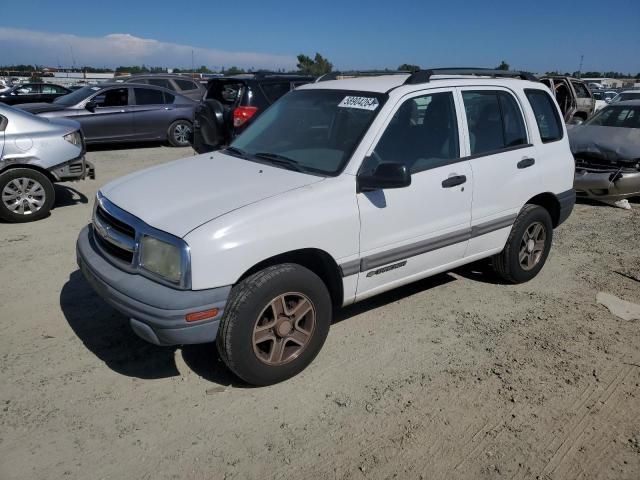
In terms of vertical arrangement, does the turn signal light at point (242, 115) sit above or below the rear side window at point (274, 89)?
below

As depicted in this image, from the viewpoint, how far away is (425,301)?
15.1 feet

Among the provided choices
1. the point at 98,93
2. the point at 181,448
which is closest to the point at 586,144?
the point at 181,448

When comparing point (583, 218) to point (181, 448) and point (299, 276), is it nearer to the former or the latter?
point (299, 276)

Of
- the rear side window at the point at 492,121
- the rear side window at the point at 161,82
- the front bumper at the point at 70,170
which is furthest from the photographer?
the rear side window at the point at 161,82

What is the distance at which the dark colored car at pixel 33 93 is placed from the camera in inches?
594

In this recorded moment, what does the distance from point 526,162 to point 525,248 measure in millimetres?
825

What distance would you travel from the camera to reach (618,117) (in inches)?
353

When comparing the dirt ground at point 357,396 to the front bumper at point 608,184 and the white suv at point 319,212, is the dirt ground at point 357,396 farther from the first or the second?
the front bumper at point 608,184

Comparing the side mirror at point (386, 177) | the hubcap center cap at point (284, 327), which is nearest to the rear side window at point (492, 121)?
the side mirror at point (386, 177)

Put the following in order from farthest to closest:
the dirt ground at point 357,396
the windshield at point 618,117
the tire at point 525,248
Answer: the windshield at point 618,117 < the tire at point 525,248 < the dirt ground at point 357,396

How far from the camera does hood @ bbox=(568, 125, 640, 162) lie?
8062 mm

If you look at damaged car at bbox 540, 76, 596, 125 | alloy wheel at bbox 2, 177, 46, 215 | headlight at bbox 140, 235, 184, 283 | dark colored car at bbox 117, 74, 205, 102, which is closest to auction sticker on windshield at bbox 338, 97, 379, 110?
headlight at bbox 140, 235, 184, 283

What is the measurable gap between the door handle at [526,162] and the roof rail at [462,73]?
83 centimetres

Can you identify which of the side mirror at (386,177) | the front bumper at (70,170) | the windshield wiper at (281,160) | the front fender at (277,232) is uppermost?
the side mirror at (386,177)
